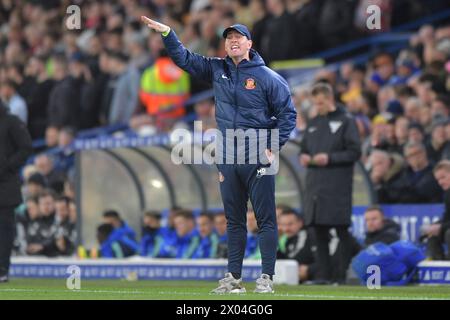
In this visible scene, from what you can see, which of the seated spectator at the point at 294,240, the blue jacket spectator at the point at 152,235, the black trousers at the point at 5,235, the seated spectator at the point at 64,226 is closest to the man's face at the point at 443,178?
the seated spectator at the point at 294,240

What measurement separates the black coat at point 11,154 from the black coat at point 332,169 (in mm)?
2961

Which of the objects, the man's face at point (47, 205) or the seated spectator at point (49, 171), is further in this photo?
the seated spectator at point (49, 171)

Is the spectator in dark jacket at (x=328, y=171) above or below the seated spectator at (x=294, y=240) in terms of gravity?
above

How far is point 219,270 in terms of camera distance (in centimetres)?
1638

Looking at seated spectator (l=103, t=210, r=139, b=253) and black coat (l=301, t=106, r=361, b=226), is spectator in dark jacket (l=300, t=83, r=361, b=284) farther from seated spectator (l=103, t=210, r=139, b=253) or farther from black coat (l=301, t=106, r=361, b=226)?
seated spectator (l=103, t=210, r=139, b=253)

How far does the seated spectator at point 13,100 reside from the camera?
83.7ft

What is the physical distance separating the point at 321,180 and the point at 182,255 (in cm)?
358

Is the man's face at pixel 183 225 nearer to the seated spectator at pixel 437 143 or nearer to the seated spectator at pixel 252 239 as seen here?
the seated spectator at pixel 252 239

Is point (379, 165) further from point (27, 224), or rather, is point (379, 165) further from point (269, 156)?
point (27, 224)

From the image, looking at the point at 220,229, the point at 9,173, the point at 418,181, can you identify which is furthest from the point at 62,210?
the point at 418,181

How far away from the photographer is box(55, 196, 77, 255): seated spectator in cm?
2011

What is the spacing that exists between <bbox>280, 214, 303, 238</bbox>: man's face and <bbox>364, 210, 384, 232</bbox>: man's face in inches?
39.2

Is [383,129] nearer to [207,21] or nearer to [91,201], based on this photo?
[91,201]

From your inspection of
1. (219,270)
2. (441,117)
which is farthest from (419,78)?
(219,270)
